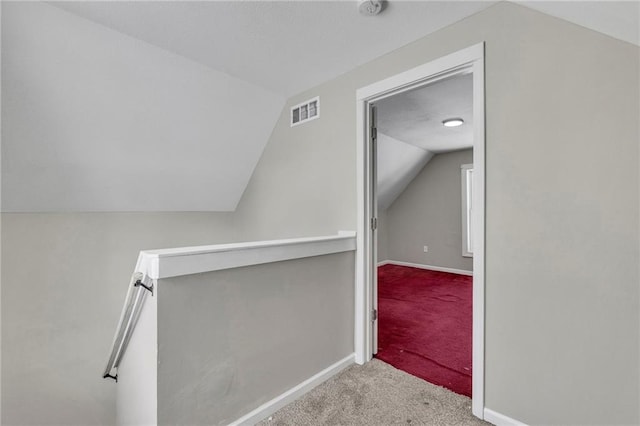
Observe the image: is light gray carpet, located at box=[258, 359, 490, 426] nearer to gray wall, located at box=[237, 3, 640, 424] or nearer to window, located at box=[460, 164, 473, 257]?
gray wall, located at box=[237, 3, 640, 424]

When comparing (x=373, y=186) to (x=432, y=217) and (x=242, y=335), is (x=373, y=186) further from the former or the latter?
(x=432, y=217)

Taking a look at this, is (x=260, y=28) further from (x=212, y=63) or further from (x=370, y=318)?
(x=370, y=318)

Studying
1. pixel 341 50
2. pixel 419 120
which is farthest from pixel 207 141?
pixel 419 120

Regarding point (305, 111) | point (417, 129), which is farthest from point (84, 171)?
point (417, 129)

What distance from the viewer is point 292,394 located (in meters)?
1.78

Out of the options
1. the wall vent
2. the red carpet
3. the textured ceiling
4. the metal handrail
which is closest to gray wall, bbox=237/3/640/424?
the textured ceiling

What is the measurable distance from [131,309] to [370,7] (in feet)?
6.50

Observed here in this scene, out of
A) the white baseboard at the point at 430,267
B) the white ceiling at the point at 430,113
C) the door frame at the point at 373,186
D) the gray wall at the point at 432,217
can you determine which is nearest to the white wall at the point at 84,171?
the door frame at the point at 373,186

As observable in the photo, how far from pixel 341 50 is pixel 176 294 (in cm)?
186

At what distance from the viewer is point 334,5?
1.61m

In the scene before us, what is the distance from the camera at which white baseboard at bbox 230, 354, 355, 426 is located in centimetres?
158

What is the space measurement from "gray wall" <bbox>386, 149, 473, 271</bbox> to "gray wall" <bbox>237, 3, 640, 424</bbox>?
385 centimetres
